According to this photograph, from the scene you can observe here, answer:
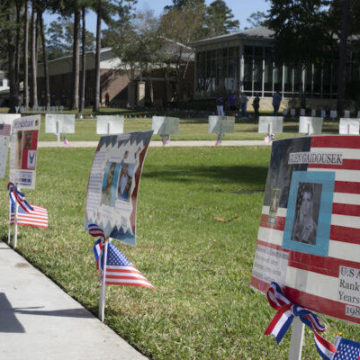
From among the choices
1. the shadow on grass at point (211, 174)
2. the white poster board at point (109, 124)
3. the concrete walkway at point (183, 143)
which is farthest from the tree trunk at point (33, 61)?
the shadow on grass at point (211, 174)

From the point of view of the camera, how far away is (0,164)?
28.4ft

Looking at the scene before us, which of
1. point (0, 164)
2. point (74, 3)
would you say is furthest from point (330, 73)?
point (0, 164)

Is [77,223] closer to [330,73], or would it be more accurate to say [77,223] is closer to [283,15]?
[283,15]

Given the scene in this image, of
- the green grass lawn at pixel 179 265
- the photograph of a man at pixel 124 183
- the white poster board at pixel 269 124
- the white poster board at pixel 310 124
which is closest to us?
the green grass lawn at pixel 179 265

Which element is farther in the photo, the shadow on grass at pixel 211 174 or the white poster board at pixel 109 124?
the white poster board at pixel 109 124

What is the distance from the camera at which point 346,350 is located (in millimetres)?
3125

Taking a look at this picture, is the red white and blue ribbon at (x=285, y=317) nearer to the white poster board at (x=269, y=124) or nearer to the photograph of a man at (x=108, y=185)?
the photograph of a man at (x=108, y=185)

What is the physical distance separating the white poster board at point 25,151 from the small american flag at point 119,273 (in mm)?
2430

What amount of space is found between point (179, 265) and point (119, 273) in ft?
5.45

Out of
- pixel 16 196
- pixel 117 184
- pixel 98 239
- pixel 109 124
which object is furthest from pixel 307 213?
pixel 109 124

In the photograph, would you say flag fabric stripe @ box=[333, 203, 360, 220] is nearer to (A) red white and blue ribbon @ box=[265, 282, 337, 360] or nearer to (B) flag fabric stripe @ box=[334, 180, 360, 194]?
(B) flag fabric stripe @ box=[334, 180, 360, 194]

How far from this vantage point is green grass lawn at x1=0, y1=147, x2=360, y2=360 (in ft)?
14.9

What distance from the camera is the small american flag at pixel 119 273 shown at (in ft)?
16.6

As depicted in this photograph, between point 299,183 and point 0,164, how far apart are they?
5.99 metres
